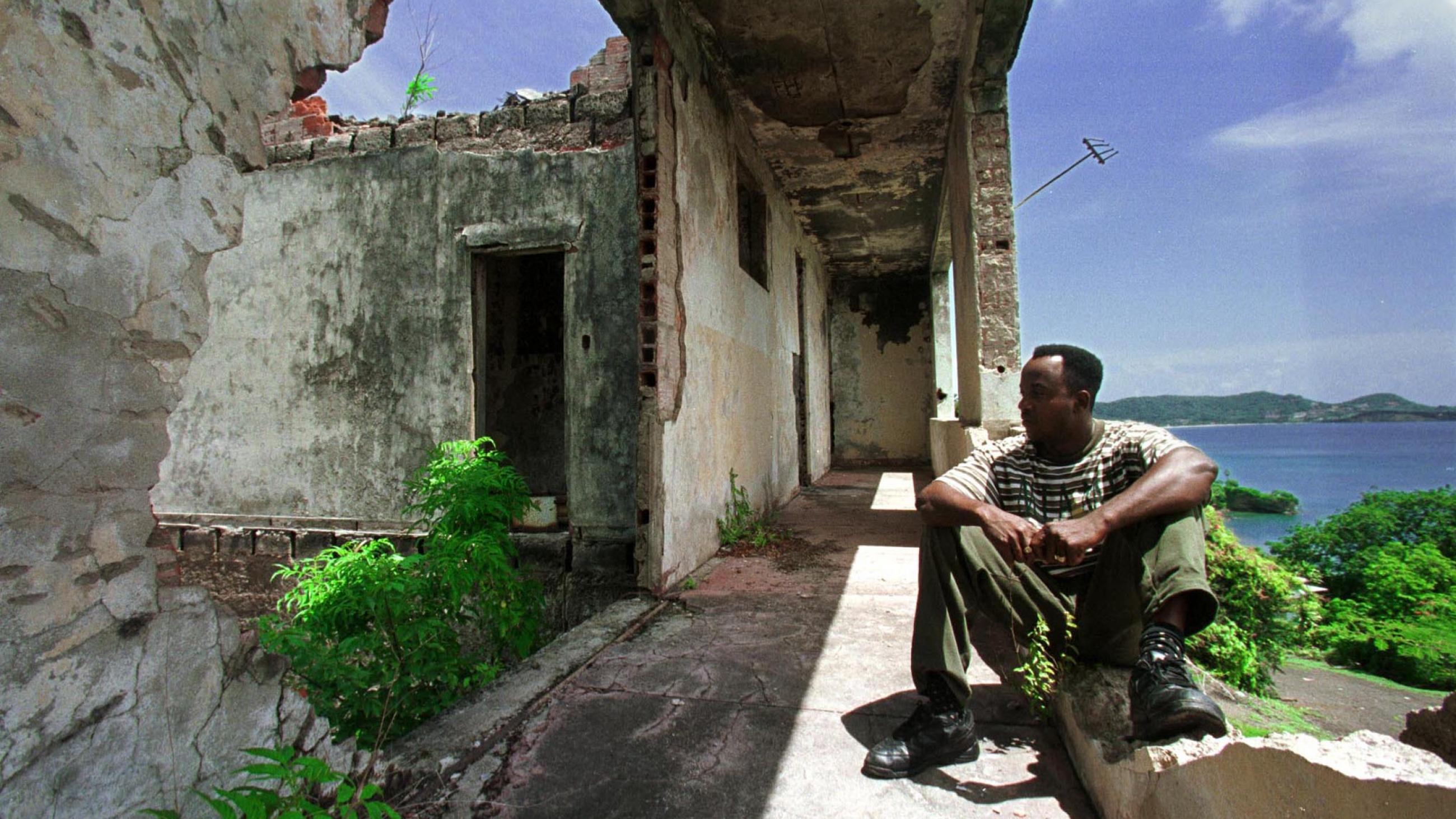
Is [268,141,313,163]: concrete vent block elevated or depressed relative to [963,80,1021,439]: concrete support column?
elevated

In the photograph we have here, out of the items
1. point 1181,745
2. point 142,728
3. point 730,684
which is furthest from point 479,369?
point 1181,745

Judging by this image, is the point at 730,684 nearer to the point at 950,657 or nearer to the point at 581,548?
the point at 950,657

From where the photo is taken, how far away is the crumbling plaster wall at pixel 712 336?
4281 mm

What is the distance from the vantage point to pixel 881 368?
518 inches

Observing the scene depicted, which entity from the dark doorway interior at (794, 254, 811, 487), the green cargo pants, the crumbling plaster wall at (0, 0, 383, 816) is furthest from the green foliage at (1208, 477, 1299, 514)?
the crumbling plaster wall at (0, 0, 383, 816)

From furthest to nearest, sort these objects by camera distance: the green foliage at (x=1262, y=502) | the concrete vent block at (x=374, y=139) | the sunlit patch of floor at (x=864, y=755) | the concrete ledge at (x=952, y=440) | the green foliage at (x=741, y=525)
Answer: the green foliage at (x=1262, y=502) < the concrete vent block at (x=374, y=139) < the green foliage at (x=741, y=525) < the concrete ledge at (x=952, y=440) < the sunlit patch of floor at (x=864, y=755)

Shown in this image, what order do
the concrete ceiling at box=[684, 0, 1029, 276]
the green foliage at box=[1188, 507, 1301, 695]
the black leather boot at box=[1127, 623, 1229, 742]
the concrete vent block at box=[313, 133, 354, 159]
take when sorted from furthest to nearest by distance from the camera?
the concrete vent block at box=[313, 133, 354, 159]
the concrete ceiling at box=[684, 0, 1029, 276]
the green foliage at box=[1188, 507, 1301, 695]
the black leather boot at box=[1127, 623, 1229, 742]

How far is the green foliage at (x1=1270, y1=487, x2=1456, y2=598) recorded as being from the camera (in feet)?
29.7

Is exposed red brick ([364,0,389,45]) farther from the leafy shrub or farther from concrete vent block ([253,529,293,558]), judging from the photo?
the leafy shrub

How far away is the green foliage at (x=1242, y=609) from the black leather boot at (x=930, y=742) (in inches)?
66.3

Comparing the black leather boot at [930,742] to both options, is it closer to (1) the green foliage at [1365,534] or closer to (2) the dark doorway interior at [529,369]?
(2) the dark doorway interior at [529,369]

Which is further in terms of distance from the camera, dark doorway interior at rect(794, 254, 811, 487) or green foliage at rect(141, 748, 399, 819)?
dark doorway interior at rect(794, 254, 811, 487)

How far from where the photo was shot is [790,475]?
8523 mm

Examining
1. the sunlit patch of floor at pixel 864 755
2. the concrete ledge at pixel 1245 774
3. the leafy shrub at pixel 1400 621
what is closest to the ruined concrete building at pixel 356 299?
the sunlit patch of floor at pixel 864 755
